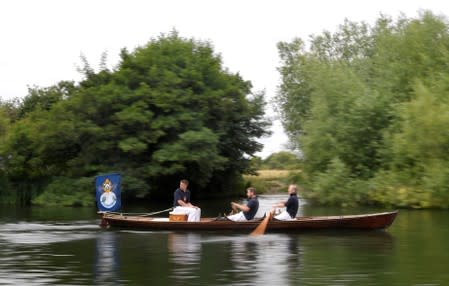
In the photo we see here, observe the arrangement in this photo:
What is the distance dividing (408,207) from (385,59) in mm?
12979

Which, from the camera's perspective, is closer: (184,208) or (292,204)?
(292,204)

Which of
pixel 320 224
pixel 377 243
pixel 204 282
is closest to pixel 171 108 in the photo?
pixel 320 224

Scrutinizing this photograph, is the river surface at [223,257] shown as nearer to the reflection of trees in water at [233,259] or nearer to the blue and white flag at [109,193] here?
the reflection of trees in water at [233,259]

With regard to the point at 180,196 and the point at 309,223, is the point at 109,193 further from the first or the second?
the point at 309,223

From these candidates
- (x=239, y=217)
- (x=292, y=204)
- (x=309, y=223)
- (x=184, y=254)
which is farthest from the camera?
(x=239, y=217)

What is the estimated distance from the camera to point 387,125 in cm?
4622

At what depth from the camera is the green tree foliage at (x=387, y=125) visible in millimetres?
40781

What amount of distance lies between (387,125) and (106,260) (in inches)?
1202

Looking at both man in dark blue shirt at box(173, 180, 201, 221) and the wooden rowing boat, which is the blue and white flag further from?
the wooden rowing boat

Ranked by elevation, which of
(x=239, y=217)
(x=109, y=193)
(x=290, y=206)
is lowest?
(x=239, y=217)

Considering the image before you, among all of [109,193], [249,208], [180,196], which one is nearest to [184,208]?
[180,196]

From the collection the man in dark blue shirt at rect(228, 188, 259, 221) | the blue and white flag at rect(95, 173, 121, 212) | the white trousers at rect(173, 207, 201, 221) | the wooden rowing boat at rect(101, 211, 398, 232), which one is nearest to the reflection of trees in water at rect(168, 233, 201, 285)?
the wooden rowing boat at rect(101, 211, 398, 232)

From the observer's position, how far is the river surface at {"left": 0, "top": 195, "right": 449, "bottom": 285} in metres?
15.7

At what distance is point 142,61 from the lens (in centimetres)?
4962
